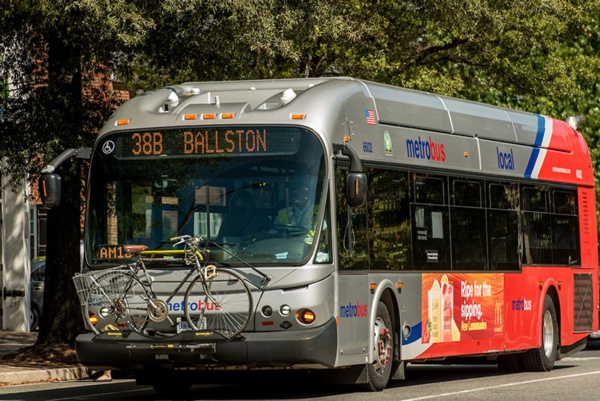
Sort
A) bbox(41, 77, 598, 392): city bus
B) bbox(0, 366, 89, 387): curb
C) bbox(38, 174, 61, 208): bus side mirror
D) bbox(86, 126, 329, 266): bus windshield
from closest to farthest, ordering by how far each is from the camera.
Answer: bbox(41, 77, 598, 392): city bus, bbox(86, 126, 329, 266): bus windshield, bbox(38, 174, 61, 208): bus side mirror, bbox(0, 366, 89, 387): curb

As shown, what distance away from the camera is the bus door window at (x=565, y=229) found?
20188 millimetres

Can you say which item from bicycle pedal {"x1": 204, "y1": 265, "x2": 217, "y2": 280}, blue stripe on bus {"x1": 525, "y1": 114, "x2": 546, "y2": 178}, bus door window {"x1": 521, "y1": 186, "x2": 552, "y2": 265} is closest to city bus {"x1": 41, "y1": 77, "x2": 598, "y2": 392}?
bicycle pedal {"x1": 204, "y1": 265, "x2": 217, "y2": 280}

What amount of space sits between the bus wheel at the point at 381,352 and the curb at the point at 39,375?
5.26 m

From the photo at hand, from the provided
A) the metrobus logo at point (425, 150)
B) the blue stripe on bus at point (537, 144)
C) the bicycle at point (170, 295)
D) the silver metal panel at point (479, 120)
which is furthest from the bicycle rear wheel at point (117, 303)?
the blue stripe on bus at point (537, 144)

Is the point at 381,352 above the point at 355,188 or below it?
below

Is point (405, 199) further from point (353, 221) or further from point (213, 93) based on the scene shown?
point (213, 93)

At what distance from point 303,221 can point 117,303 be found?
1.97 meters

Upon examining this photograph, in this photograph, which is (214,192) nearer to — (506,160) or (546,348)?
(506,160)

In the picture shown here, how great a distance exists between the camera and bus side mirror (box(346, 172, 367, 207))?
14016 millimetres

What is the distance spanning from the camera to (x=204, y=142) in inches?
567

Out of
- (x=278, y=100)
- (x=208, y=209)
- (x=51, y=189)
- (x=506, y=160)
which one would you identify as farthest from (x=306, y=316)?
(x=506, y=160)

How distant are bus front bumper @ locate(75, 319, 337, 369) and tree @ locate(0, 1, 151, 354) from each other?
18.4 ft

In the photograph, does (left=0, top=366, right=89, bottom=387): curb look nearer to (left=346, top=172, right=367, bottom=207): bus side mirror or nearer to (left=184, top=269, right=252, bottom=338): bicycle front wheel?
(left=184, top=269, right=252, bottom=338): bicycle front wheel

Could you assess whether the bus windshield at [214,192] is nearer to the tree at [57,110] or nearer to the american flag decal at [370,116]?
the american flag decal at [370,116]
